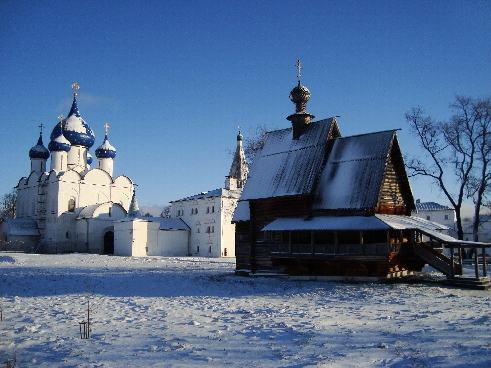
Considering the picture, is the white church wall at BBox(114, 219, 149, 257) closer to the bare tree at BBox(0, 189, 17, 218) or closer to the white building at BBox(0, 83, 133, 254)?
the white building at BBox(0, 83, 133, 254)

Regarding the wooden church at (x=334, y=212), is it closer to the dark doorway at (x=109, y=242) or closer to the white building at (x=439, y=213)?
the dark doorway at (x=109, y=242)

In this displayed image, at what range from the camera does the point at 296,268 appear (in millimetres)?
21172

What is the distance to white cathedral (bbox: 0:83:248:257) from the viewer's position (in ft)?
149

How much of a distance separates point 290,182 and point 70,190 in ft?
119

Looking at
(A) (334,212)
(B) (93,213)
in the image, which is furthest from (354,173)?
(B) (93,213)

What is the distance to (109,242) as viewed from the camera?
4984 centimetres

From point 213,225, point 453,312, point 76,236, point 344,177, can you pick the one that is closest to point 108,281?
point 344,177

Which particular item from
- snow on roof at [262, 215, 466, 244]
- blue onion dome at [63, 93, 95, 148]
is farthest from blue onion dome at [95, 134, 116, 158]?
snow on roof at [262, 215, 466, 244]

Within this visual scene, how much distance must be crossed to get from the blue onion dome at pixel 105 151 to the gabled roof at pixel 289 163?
37592mm

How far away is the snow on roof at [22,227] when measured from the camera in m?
48.6

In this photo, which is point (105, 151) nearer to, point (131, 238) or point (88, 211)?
point (88, 211)

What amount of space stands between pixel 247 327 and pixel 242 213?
1485 cm

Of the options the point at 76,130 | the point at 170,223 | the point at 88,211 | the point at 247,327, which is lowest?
the point at 247,327

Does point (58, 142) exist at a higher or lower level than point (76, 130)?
lower
